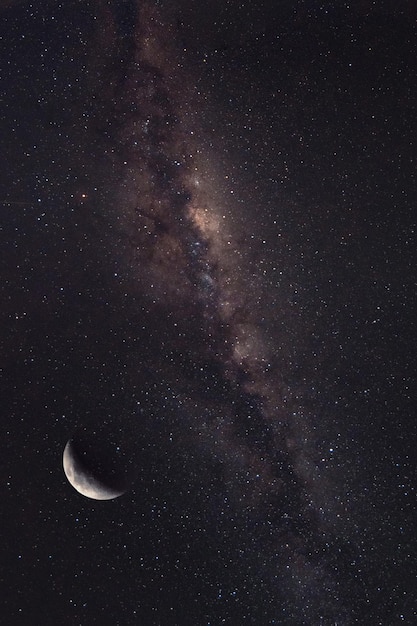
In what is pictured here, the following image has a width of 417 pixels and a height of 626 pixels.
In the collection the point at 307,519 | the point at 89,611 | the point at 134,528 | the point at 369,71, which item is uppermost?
the point at 369,71

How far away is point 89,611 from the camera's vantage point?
486 centimetres

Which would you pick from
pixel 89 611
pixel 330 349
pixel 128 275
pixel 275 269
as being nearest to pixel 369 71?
pixel 275 269

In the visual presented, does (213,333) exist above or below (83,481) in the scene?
above

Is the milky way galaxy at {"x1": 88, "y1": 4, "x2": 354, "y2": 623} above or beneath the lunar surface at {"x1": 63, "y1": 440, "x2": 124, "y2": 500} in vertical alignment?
above

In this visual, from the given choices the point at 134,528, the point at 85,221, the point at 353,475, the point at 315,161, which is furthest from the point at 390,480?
the point at 85,221

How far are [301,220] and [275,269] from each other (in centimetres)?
46

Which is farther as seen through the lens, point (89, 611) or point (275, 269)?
point (89, 611)

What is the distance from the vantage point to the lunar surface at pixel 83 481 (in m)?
4.47

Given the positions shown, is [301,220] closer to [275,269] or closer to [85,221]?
[275,269]

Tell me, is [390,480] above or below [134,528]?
above

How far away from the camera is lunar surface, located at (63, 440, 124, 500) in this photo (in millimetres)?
4473

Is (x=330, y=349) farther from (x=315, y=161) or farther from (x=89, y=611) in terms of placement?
(x=89, y=611)

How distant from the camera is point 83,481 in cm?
447

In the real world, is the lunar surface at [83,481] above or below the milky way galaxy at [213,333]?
below
